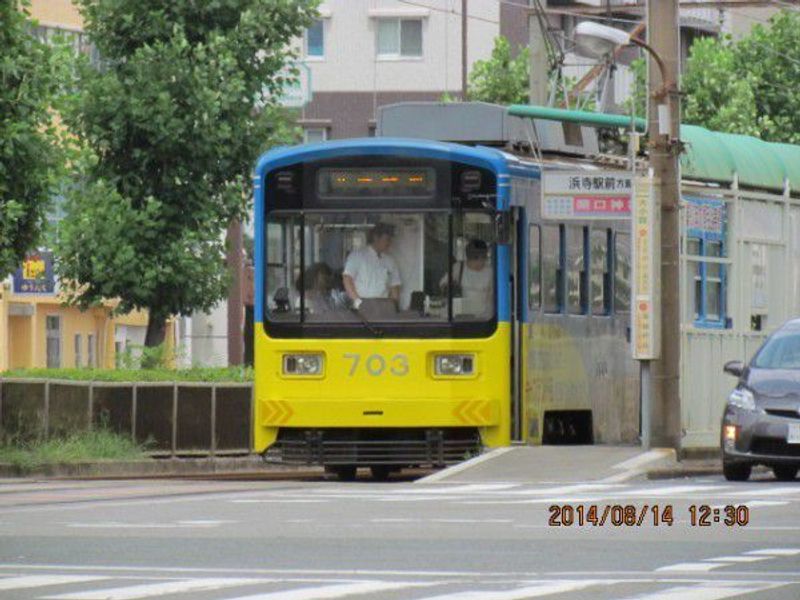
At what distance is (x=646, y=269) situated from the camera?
27.2m

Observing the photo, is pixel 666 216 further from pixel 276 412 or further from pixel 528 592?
pixel 528 592

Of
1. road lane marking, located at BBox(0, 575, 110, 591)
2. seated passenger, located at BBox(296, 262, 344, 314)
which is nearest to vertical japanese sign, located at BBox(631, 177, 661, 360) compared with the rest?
seated passenger, located at BBox(296, 262, 344, 314)

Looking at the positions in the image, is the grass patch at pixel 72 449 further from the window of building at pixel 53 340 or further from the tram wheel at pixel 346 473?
the window of building at pixel 53 340

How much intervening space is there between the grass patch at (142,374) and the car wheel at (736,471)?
11.5 metres

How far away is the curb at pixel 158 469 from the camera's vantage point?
3172cm

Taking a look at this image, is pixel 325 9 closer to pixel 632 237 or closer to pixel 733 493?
pixel 632 237

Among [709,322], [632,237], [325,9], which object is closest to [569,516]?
[632,237]

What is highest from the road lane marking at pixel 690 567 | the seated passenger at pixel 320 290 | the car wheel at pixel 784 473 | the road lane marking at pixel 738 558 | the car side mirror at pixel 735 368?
the seated passenger at pixel 320 290

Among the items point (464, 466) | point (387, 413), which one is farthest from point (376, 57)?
point (464, 466)

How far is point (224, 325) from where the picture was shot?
81.2 metres

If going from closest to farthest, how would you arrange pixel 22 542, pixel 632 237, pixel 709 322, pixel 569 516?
pixel 22 542 < pixel 569 516 < pixel 632 237 < pixel 709 322

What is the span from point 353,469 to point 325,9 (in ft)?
159
